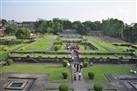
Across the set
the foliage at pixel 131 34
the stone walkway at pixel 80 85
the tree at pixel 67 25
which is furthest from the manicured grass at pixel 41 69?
the tree at pixel 67 25

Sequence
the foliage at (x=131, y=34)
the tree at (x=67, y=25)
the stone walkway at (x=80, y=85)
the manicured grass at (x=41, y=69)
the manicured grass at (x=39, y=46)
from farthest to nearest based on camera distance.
A: the tree at (x=67, y=25), the foliage at (x=131, y=34), the manicured grass at (x=39, y=46), the manicured grass at (x=41, y=69), the stone walkway at (x=80, y=85)

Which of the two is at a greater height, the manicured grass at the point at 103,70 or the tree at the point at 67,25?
the tree at the point at 67,25

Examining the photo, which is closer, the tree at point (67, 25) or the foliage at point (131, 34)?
the foliage at point (131, 34)

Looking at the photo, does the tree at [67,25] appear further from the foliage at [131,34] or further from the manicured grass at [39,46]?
the manicured grass at [39,46]

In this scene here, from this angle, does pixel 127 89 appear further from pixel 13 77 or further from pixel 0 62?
pixel 0 62

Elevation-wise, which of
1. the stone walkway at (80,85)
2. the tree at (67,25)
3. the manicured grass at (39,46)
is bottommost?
the stone walkway at (80,85)

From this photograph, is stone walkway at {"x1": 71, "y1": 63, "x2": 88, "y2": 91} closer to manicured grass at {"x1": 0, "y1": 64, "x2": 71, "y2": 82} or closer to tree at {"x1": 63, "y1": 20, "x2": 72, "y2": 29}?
manicured grass at {"x1": 0, "y1": 64, "x2": 71, "y2": 82}

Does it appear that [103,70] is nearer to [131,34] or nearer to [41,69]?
[41,69]

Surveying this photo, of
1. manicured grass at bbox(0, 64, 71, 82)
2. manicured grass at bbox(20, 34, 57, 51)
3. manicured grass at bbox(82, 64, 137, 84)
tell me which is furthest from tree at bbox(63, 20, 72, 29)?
manicured grass at bbox(0, 64, 71, 82)
